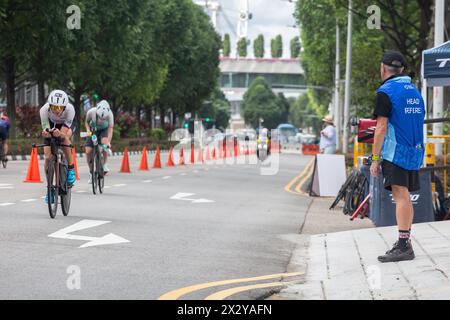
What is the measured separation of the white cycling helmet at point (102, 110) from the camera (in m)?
20.1

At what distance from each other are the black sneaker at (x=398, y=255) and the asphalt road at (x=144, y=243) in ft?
3.33

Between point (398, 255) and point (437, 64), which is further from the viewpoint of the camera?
point (437, 64)

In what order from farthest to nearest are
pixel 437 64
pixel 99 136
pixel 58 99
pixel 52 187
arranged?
pixel 99 136, pixel 437 64, pixel 58 99, pixel 52 187

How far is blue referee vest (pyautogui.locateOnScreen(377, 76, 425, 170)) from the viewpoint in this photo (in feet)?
33.6

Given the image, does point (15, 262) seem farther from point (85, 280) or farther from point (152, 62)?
→ point (152, 62)

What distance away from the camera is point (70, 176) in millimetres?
14773

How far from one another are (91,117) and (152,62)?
49.9 m

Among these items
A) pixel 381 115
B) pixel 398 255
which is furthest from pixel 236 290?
pixel 381 115

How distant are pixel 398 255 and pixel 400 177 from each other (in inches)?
29.2

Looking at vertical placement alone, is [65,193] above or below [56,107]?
below

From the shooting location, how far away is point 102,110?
20188mm

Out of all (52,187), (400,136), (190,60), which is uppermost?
(190,60)

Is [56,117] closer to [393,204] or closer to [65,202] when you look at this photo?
[65,202]

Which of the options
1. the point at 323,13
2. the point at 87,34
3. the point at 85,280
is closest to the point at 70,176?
the point at 85,280
